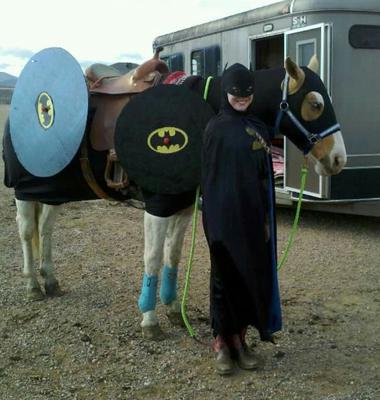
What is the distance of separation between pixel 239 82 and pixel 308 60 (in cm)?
379

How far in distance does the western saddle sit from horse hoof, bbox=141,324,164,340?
0.97m

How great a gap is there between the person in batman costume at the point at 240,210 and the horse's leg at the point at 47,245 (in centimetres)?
197

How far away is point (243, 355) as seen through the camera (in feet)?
11.3

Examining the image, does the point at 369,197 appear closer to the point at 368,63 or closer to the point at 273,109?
the point at 368,63

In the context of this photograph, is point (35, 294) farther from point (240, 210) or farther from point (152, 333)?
point (240, 210)

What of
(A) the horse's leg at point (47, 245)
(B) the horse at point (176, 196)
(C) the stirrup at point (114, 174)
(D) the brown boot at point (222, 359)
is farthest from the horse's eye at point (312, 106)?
(A) the horse's leg at point (47, 245)

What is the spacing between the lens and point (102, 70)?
15.0 ft

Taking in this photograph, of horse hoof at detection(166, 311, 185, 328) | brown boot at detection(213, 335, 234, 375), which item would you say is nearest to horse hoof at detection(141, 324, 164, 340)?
horse hoof at detection(166, 311, 185, 328)

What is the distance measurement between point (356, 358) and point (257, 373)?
0.67m

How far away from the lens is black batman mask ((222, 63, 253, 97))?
298cm

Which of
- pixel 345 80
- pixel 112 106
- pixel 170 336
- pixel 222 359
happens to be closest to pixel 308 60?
pixel 345 80

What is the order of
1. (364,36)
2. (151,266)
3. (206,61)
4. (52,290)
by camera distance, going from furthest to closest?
(206,61)
(364,36)
(52,290)
(151,266)

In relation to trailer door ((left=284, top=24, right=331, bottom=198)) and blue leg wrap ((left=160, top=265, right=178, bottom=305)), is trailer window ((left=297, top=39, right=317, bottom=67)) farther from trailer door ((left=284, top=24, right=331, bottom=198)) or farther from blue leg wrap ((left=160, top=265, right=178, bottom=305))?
blue leg wrap ((left=160, top=265, right=178, bottom=305))

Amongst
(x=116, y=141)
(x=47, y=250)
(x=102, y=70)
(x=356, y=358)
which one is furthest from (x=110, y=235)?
(x=356, y=358)
